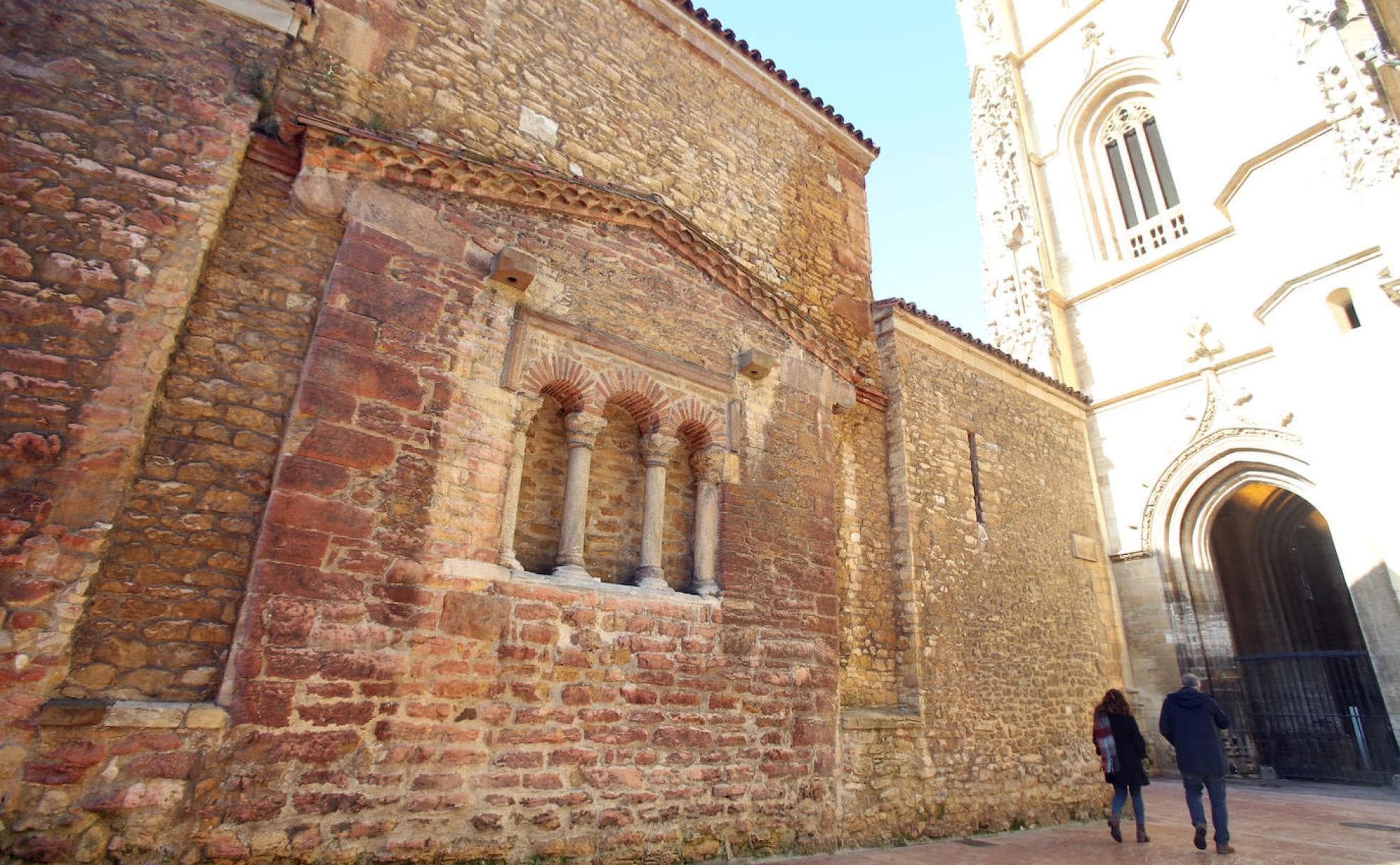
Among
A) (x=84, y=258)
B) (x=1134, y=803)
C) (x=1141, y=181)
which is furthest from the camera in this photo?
(x=1141, y=181)

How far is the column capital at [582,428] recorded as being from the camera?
17.7 feet

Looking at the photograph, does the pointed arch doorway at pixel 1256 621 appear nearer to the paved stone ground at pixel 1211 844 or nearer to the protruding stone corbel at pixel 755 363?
the paved stone ground at pixel 1211 844

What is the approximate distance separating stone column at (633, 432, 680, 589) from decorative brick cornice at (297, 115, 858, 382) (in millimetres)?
1853

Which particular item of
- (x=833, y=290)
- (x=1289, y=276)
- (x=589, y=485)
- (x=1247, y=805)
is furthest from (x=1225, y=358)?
(x=589, y=485)

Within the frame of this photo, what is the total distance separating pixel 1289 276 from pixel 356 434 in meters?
13.1

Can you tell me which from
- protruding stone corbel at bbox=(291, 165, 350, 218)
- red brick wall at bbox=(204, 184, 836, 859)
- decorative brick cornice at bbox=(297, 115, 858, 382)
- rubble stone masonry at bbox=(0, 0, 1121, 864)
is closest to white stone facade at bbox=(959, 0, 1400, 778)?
rubble stone masonry at bbox=(0, 0, 1121, 864)

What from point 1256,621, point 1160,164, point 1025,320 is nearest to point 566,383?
point 1025,320

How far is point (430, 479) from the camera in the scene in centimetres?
459

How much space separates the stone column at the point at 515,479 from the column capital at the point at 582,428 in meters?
0.27

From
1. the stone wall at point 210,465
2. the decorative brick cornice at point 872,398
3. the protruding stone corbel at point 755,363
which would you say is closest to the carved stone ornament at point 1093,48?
the decorative brick cornice at point 872,398

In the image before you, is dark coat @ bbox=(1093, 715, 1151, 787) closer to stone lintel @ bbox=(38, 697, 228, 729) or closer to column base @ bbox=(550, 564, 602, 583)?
column base @ bbox=(550, 564, 602, 583)

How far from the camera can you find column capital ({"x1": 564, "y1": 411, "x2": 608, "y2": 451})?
538 cm

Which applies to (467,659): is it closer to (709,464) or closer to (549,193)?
(709,464)

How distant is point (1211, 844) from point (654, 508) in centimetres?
586
